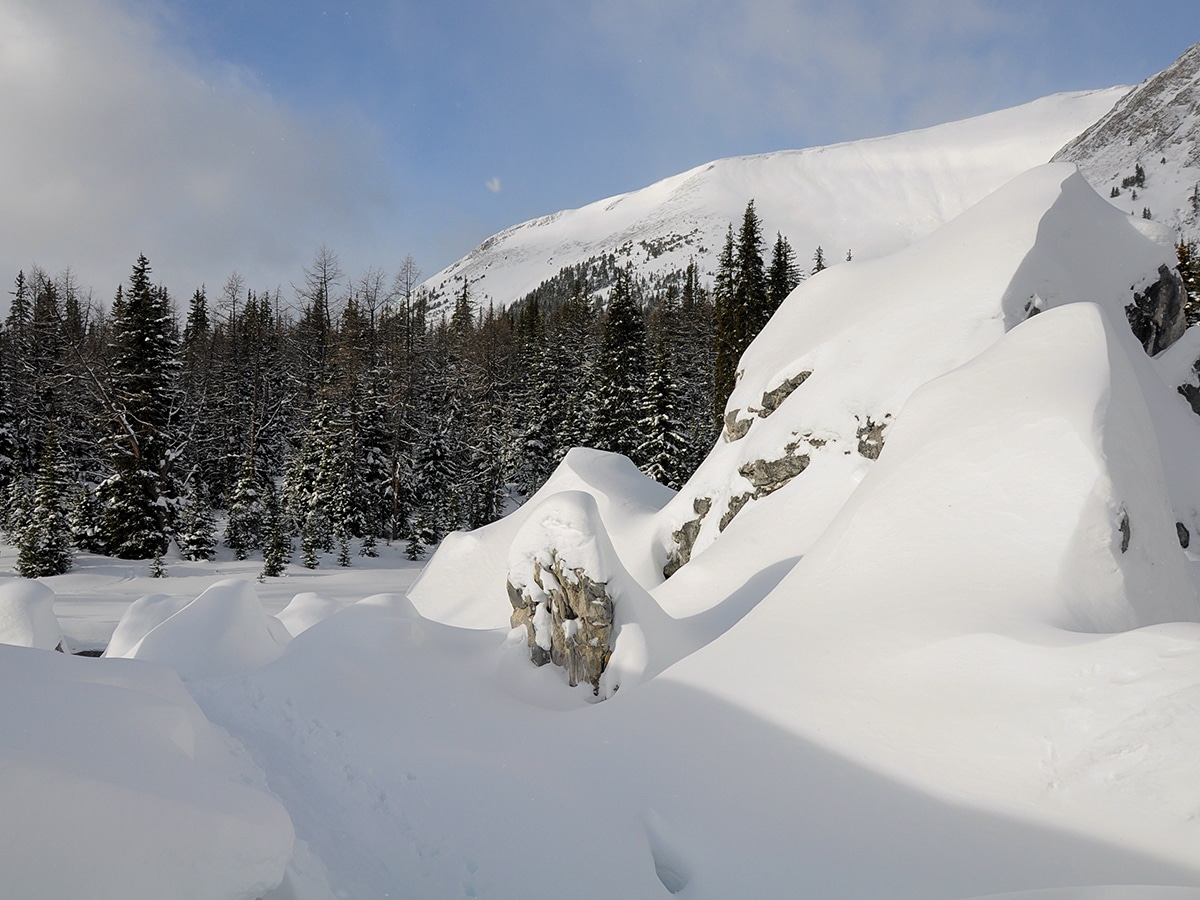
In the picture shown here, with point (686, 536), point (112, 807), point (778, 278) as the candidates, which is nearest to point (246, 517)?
point (686, 536)

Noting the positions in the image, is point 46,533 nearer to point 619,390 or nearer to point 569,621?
point 569,621

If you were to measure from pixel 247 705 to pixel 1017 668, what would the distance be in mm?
7002

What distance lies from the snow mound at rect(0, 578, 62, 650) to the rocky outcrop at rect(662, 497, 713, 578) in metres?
10.9

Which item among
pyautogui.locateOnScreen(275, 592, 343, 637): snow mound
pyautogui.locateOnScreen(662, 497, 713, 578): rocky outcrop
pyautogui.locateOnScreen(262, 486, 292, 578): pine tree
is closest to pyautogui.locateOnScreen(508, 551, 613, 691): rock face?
pyautogui.locateOnScreen(275, 592, 343, 637): snow mound

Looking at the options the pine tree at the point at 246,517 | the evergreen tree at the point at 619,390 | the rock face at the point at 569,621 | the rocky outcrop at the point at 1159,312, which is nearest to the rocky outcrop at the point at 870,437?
the rock face at the point at 569,621

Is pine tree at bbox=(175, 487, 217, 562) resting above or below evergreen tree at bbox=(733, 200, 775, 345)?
below

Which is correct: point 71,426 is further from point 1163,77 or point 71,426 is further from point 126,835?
point 1163,77

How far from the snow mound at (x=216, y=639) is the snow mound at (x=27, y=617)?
127cm

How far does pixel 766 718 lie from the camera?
15.5 feet

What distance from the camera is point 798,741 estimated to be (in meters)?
4.42

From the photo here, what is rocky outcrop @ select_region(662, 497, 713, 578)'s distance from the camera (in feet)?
44.3

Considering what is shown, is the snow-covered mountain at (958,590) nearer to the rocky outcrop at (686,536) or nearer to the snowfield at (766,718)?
the snowfield at (766,718)

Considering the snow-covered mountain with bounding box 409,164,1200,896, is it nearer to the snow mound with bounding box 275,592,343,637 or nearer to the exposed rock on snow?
the exposed rock on snow

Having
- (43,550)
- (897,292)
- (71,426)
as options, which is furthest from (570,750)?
(71,426)
